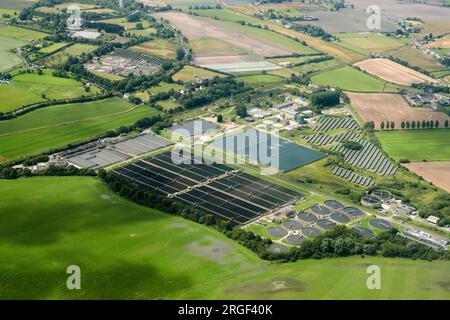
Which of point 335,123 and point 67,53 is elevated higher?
point 67,53

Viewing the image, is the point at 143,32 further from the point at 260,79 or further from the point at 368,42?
the point at 368,42

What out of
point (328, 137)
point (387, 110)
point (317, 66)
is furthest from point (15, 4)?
point (387, 110)

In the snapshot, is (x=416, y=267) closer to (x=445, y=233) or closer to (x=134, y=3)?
(x=445, y=233)

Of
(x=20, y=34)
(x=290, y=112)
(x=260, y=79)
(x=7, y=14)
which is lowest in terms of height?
(x=290, y=112)

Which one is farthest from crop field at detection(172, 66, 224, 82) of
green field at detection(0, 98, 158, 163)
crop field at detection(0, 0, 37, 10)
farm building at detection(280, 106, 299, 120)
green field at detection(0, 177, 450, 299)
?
crop field at detection(0, 0, 37, 10)

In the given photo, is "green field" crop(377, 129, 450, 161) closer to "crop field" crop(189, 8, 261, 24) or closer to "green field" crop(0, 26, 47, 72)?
"green field" crop(0, 26, 47, 72)

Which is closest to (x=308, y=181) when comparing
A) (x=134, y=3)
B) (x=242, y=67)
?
(x=242, y=67)
